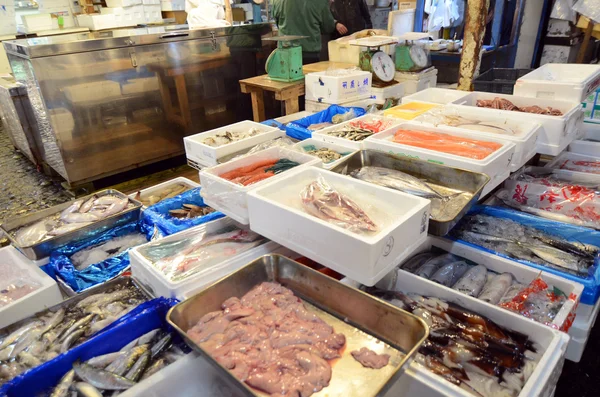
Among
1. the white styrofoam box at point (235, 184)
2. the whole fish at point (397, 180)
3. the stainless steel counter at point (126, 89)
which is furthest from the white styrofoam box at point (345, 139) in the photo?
the stainless steel counter at point (126, 89)

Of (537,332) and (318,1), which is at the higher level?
Answer: (318,1)

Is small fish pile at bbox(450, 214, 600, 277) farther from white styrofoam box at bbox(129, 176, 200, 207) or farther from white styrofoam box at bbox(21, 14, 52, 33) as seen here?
white styrofoam box at bbox(21, 14, 52, 33)

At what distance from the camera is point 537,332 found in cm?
149

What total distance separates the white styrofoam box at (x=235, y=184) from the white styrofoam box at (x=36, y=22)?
797cm

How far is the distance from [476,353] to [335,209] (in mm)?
748

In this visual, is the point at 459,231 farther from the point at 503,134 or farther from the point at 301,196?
the point at 301,196

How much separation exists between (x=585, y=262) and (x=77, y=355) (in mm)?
2265

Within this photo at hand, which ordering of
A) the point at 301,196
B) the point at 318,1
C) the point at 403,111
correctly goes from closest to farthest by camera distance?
the point at 301,196
the point at 403,111
the point at 318,1

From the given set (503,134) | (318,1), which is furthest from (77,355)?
(318,1)

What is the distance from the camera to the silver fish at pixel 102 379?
141cm

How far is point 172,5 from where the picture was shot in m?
8.10

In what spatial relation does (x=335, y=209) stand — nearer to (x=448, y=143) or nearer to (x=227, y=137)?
(x=448, y=143)

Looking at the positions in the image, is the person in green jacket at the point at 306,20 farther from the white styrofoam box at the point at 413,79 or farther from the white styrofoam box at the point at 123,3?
Result: the white styrofoam box at the point at 123,3

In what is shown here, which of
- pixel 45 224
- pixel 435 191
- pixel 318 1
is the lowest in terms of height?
pixel 45 224
